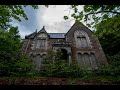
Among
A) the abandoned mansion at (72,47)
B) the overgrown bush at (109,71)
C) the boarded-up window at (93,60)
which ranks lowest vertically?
the overgrown bush at (109,71)

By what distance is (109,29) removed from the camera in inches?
412

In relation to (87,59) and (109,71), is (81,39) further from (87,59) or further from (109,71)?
(109,71)

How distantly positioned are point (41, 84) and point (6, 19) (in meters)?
9.31

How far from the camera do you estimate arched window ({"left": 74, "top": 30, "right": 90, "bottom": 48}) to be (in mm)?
24703

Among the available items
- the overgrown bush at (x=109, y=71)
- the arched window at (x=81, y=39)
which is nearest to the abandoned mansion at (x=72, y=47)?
the arched window at (x=81, y=39)

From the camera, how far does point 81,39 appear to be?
25438 millimetres

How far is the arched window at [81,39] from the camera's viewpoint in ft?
81.0

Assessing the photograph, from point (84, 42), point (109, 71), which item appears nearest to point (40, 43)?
point (84, 42)

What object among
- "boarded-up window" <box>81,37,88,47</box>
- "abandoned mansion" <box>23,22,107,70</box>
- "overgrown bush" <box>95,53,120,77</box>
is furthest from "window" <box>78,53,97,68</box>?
"overgrown bush" <box>95,53,120,77</box>

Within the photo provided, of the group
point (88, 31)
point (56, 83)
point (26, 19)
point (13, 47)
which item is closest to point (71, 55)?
point (88, 31)

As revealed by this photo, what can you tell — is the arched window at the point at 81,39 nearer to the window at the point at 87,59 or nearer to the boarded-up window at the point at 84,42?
the boarded-up window at the point at 84,42
